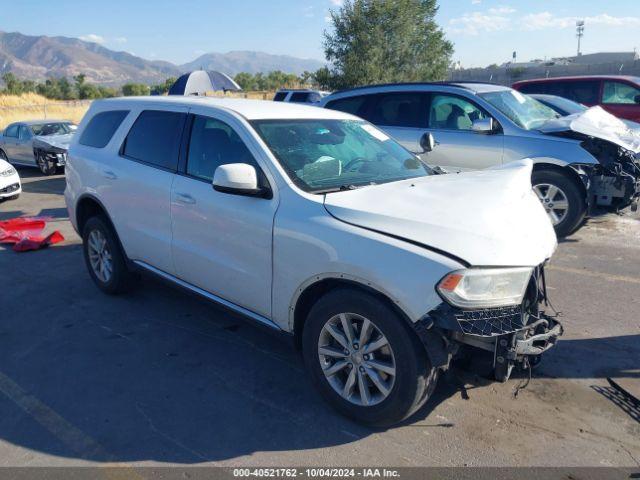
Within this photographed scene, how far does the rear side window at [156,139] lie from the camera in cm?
435

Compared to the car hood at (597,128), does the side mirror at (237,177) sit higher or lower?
lower

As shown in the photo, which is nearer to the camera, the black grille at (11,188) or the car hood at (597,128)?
the car hood at (597,128)

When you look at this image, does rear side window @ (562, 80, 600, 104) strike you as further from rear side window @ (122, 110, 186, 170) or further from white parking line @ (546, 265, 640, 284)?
rear side window @ (122, 110, 186, 170)

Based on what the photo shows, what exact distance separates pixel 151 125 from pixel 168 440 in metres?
2.76

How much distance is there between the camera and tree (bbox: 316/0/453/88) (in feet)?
83.9

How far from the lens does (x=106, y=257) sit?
5.24 m

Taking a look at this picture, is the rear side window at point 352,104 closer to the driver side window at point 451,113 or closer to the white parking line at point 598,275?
the driver side window at point 451,113

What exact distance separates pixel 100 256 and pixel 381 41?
2358 centimetres

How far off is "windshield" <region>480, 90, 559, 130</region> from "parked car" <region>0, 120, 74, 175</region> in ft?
36.2

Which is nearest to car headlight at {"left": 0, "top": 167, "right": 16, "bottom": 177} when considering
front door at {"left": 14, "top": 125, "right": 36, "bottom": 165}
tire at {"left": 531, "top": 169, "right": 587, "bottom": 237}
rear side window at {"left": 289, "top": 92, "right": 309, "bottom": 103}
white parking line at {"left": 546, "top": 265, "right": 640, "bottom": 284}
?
front door at {"left": 14, "top": 125, "right": 36, "bottom": 165}

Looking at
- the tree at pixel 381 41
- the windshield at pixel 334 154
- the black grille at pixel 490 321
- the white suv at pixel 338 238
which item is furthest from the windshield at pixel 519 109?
the tree at pixel 381 41

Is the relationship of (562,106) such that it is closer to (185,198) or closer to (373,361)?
(185,198)

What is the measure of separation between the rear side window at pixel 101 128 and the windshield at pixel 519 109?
484 cm

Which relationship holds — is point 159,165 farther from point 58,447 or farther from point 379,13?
point 379,13
